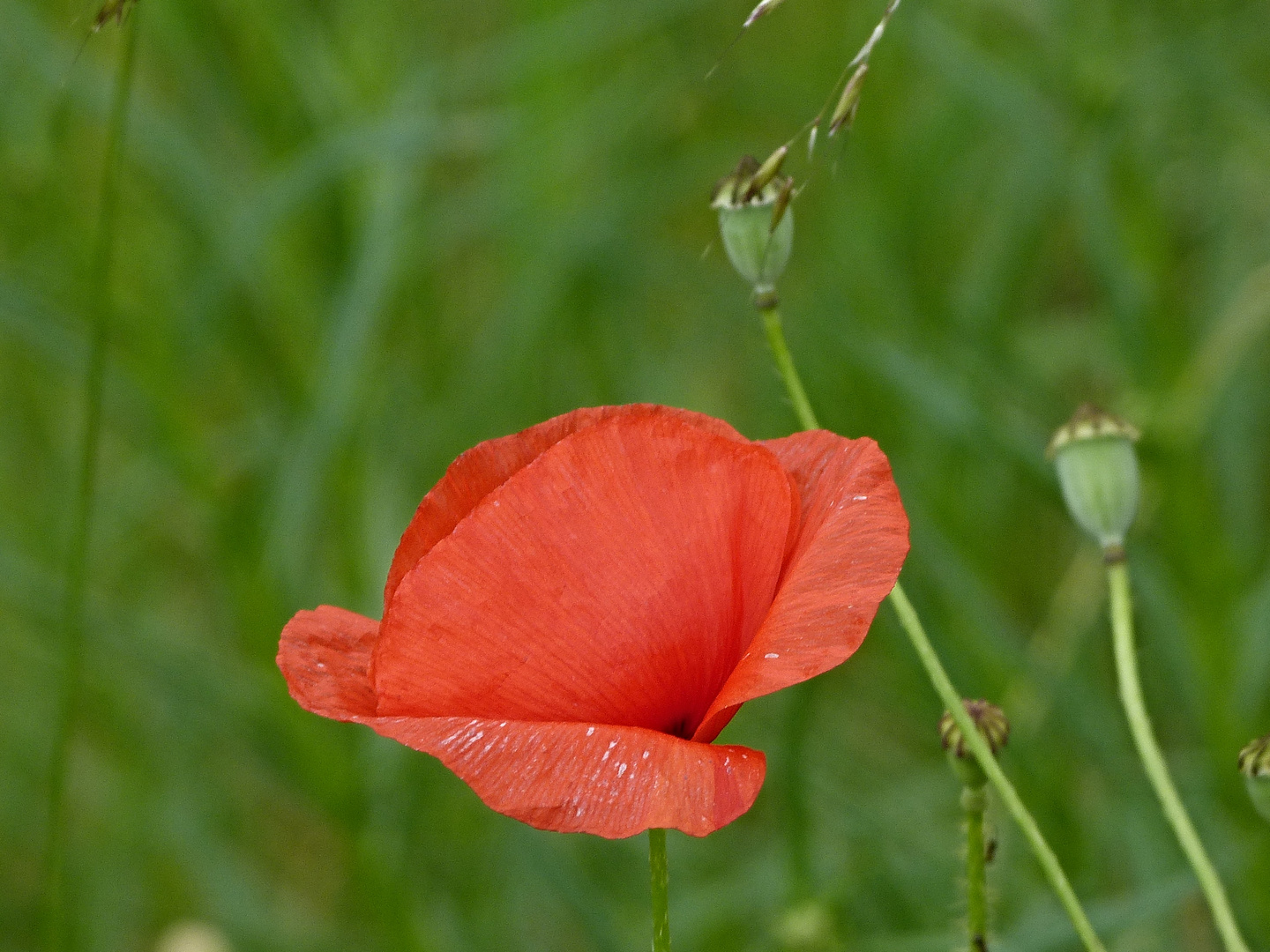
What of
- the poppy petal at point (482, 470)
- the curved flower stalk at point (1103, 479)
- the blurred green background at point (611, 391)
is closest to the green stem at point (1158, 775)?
the curved flower stalk at point (1103, 479)

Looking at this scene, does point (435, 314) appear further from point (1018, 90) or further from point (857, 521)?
point (857, 521)

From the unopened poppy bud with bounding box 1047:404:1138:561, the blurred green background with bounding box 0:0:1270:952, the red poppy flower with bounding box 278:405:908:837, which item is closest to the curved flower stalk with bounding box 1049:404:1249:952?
the unopened poppy bud with bounding box 1047:404:1138:561

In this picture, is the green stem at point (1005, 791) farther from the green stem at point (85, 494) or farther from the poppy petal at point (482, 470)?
the green stem at point (85, 494)

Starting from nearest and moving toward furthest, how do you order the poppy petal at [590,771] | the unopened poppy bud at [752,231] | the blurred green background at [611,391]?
the poppy petal at [590,771], the unopened poppy bud at [752,231], the blurred green background at [611,391]

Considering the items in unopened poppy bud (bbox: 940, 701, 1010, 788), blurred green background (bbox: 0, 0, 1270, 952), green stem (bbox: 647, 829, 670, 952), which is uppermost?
blurred green background (bbox: 0, 0, 1270, 952)

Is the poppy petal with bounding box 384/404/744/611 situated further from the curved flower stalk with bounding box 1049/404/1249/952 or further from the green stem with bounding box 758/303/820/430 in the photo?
the curved flower stalk with bounding box 1049/404/1249/952
